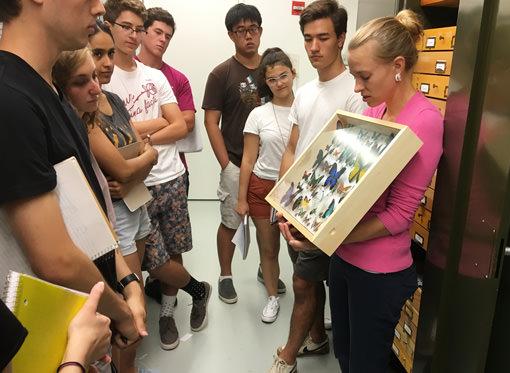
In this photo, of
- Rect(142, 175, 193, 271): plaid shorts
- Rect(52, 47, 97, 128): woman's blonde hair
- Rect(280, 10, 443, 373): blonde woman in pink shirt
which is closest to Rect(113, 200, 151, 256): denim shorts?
Rect(142, 175, 193, 271): plaid shorts

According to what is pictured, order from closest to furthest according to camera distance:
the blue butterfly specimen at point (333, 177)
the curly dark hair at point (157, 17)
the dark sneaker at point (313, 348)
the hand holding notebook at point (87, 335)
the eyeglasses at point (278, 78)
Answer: the hand holding notebook at point (87, 335), the blue butterfly specimen at point (333, 177), the dark sneaker at point (313, 348), the eyeglasses at point (278, 78), the curly dark hair at point (157, 17)

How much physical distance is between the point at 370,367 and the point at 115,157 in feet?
3.68

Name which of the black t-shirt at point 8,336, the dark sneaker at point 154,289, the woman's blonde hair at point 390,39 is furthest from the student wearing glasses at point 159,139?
the black t-shirt at point 8,336

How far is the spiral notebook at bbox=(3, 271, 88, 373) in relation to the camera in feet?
2.09

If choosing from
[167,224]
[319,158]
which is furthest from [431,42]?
[167,224]

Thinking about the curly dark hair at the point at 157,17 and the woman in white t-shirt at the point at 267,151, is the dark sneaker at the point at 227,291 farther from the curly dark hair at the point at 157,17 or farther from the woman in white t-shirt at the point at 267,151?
the curly dark hair at the point at 157,17

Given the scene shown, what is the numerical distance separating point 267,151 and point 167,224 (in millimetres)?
666

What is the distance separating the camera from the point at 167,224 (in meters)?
2.19

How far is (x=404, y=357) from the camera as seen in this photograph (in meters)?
1.77

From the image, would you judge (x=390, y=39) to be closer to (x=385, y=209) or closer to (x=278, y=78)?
(x=385, y=209)

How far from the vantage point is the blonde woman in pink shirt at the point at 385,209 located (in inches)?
49.2

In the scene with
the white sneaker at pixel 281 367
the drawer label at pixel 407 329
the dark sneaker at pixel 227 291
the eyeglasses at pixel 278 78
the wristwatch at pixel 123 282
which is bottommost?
the dark sneaker at pixel 227 291

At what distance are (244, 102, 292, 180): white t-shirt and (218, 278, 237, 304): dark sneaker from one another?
759 millimetres

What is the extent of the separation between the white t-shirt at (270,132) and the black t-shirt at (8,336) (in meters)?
1.81
